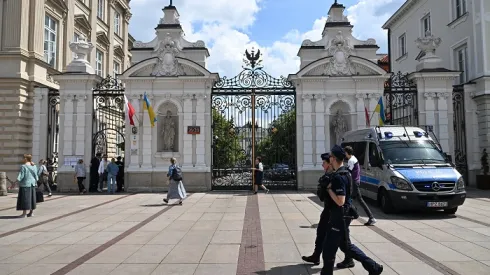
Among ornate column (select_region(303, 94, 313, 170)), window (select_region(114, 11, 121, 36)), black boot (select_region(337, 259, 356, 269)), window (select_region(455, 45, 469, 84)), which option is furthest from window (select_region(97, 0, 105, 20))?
black boot (select_region(337, 259, 356, 269))

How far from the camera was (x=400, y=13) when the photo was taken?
1264 inches

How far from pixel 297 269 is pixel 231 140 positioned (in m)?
13.4

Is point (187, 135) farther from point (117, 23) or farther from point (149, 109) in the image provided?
point (117, 23)

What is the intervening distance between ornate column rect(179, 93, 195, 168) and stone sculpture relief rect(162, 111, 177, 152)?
1.95 ft

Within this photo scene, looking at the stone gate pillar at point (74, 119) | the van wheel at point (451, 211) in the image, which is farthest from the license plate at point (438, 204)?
the stone gate pillar at point (74, 119)

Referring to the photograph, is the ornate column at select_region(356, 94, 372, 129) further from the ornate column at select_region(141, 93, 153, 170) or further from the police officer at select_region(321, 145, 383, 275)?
the police officer at select_region(321, 145, 383, 275)

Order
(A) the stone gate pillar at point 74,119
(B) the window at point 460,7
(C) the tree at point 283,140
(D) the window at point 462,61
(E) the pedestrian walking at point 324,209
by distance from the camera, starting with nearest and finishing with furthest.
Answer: (E) the pedestrian walking at point 324,209
(A) the stone gate pillar at point 74,119
(C) the tree at point 283,140
(D) the window at point 462,61
(B) the window at point 460,7

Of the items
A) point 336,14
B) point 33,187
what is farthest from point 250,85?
point 33,187

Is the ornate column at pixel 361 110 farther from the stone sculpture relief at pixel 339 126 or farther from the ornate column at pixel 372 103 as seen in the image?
the stone sculpture relief at pixel 339 126

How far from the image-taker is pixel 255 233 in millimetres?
8984

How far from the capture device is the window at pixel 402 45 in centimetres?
3222

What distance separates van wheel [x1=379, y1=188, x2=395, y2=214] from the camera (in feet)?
38.3

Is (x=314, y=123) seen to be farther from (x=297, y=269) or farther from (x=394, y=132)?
(x=297, y=269)

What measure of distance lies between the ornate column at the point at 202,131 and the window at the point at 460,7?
637 inches
